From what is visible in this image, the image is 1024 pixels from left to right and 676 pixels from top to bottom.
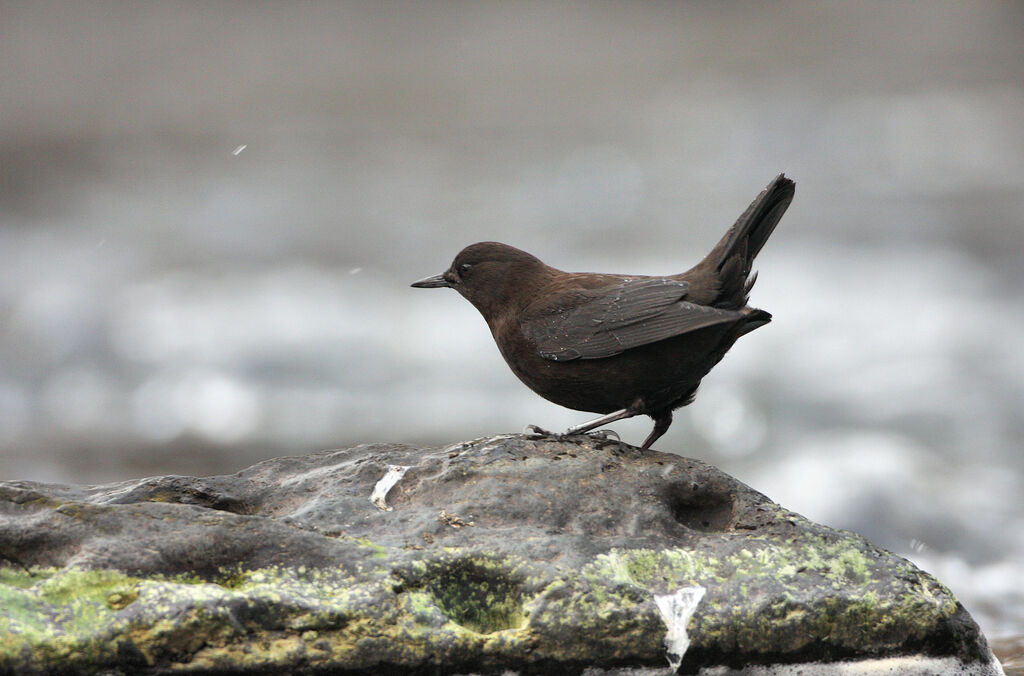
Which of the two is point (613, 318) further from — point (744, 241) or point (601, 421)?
point (744, 241)

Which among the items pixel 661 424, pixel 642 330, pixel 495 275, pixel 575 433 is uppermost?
pixel 495 275

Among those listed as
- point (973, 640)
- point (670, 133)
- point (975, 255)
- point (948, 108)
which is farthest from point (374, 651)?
point (948, 108)

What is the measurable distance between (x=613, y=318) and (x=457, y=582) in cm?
156

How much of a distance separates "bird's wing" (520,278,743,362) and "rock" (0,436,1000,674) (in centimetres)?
64

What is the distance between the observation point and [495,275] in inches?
193

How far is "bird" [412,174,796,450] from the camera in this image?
14.2ft

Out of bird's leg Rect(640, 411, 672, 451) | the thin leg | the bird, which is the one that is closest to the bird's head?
the bird

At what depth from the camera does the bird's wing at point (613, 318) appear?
4289mm

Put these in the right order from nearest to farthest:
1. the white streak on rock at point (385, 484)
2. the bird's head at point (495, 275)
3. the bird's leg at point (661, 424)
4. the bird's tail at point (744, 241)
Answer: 1. the white streak on rock at point (385, 484)
2. the bird's tail at point (744, 241)
3. the bird's leg at point (661, 424)
4. the bird's head at point (495, 275)

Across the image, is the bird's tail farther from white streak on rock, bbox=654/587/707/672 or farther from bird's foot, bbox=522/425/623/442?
white streak on rock, bbox=654/587/707/672

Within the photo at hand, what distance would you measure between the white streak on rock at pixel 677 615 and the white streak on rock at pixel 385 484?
99 cm

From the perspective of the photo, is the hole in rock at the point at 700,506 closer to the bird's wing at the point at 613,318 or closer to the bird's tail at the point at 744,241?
the bird's wing at the point at 613,318

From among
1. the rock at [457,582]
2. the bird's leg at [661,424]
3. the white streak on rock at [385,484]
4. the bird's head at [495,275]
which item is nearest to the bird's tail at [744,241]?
the bird's leg at [661,424]

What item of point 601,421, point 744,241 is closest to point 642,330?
point 601,421
